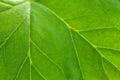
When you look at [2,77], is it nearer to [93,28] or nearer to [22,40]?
[22,40]

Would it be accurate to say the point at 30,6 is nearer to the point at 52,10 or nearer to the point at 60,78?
the point at 52,10

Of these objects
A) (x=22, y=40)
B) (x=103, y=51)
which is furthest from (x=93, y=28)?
(x=22, y=40)

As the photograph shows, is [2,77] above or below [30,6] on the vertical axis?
below

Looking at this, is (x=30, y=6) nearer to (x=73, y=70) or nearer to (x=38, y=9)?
(x=38, y=9)

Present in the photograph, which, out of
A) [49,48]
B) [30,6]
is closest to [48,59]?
[49,48]

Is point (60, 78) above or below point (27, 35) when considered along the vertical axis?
below
